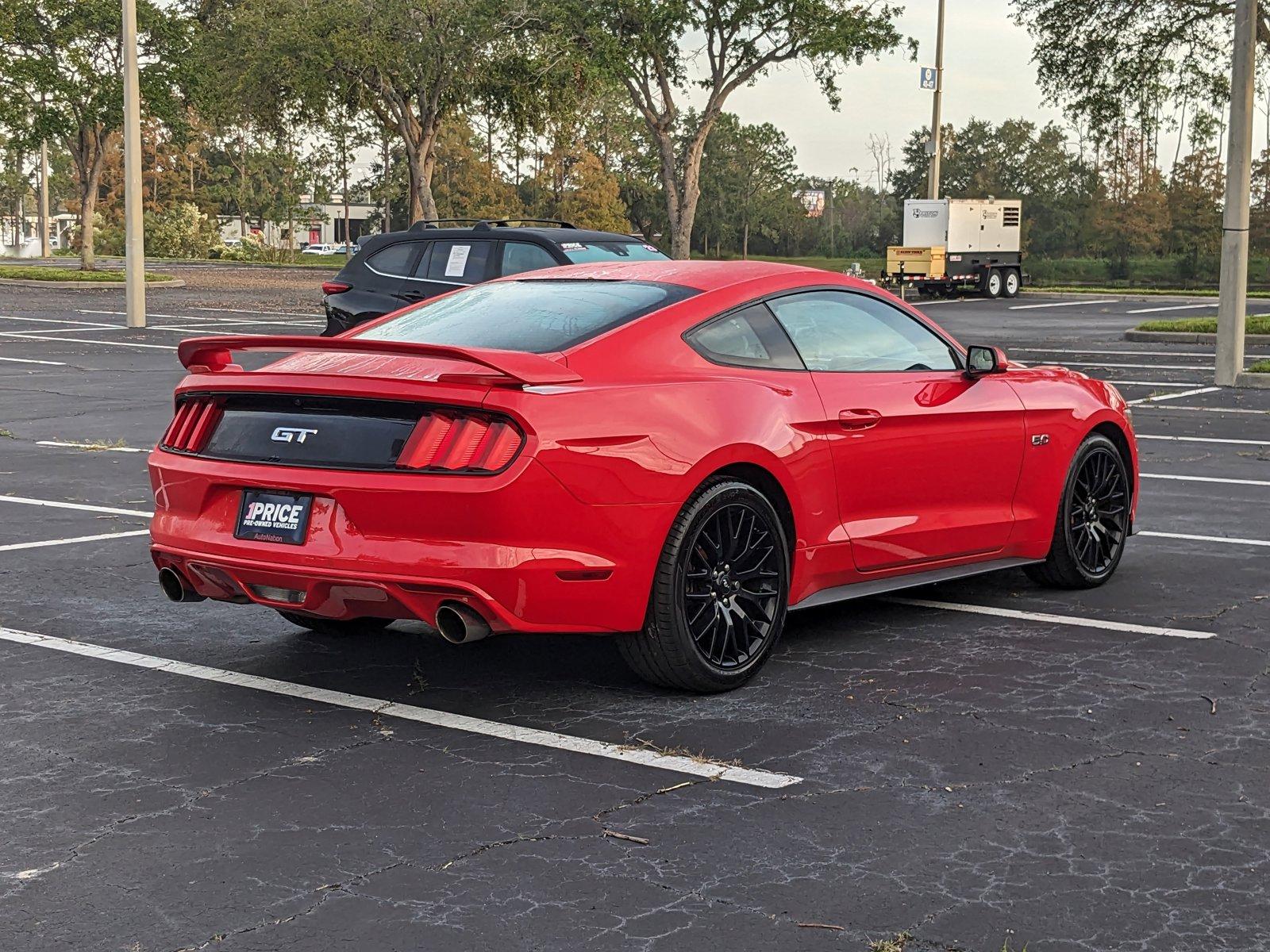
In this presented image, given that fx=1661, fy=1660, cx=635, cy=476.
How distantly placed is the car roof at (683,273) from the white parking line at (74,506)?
3.67 m

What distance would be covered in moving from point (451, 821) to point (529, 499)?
1.17 m

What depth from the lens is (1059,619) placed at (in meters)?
7.16

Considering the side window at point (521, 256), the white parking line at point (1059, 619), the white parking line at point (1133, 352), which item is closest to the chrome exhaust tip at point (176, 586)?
the white parking line at point (1059, 619)

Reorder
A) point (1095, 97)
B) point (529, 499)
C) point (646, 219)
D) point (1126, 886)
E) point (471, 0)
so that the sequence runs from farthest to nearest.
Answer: point (646, 219) → point (471, 0) → point (1095, 97) → point (529, 499) → point (1126, 886)

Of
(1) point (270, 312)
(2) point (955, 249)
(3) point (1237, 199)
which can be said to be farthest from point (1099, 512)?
(2) point (955, 249)

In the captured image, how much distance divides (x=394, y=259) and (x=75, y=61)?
33.4 metres

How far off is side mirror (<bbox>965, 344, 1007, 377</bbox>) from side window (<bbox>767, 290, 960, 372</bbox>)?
0.09 m

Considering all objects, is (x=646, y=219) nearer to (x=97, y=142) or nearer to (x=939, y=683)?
(x=97, y=142)

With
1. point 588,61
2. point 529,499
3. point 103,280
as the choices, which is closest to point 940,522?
point 529,499

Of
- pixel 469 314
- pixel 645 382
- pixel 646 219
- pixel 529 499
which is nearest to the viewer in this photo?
pixel 529 499

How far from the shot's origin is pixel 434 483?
5.28m

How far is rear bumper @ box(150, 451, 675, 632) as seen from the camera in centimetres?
526

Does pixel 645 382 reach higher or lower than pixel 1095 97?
lower

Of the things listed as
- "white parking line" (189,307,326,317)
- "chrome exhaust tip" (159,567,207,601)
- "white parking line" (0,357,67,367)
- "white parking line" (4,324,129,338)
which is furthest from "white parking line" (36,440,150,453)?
"white parking line" (189,307,326,317)
